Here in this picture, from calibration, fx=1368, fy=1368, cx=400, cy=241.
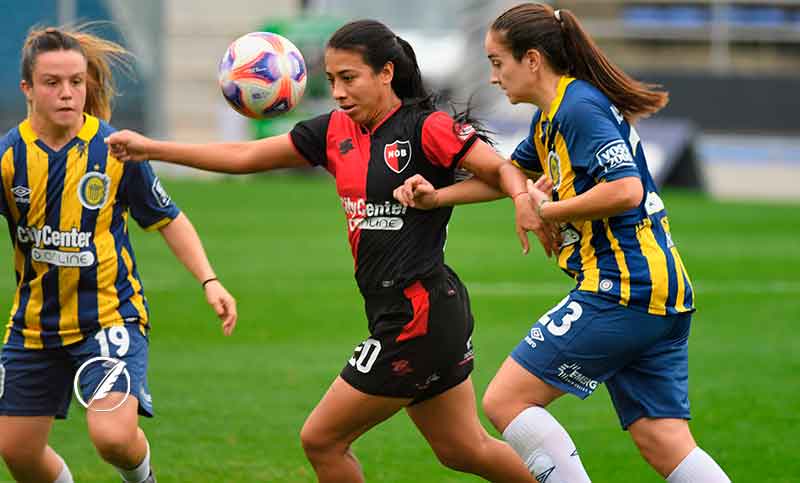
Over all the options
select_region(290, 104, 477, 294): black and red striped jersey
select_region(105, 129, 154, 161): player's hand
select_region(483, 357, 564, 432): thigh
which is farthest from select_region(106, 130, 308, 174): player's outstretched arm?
select_region(483, 357, 564, 432): thigh

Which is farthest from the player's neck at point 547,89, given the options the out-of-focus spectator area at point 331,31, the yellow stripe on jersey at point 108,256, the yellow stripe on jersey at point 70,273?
the out-of-focus spectator area at point 331,31

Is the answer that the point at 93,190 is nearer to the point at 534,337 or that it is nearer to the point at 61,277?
the point at 61,277

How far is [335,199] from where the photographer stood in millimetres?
23375

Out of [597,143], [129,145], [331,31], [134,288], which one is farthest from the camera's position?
[331,31]

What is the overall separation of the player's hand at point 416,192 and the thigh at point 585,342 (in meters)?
0.64

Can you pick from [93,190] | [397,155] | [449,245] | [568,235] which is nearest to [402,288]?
[397,155]

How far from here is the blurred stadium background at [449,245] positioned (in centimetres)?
770

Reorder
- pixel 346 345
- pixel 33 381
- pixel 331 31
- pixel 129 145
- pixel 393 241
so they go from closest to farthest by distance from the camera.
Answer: pixel 129 145 → pixel 393 241 → pixel 33 381 → pixel 346 345 → pixel 331 31

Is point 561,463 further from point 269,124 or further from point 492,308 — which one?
point 269,124

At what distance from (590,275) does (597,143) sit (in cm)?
51

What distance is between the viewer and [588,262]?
204 inches

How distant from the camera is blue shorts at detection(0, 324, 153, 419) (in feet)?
17.9

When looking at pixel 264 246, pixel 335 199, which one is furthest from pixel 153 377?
pixel 335 199
